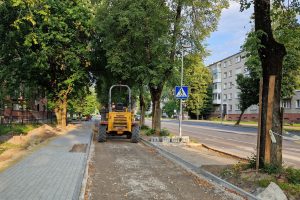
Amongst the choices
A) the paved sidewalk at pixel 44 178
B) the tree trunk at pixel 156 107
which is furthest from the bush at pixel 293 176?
the tree trunk at pixel 156 107

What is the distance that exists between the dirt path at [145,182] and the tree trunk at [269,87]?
5.67 ft

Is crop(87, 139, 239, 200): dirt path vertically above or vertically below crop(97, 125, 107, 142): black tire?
below

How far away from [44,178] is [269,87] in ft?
20.3

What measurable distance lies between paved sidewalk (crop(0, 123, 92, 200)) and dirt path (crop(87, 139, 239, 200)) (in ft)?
1.56

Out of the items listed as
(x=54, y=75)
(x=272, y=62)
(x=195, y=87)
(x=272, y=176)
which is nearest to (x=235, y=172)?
(x=272, y=176)

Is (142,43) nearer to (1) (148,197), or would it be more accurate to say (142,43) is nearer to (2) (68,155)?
(2) (68,155)

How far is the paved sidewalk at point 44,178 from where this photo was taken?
30.3ft

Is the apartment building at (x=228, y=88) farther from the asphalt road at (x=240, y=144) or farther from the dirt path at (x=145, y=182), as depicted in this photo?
the dirt path at (x=145, y=182)

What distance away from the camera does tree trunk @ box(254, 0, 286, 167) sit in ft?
36.8

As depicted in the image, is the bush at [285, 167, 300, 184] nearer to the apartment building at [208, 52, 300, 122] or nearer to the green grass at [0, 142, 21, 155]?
the green grass at [0, 142, 21, 155]

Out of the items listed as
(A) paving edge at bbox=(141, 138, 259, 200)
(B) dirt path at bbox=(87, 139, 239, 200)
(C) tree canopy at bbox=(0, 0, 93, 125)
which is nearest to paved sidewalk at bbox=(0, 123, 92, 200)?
(B) dirt path at bbox=(87, 139, 239, 200)

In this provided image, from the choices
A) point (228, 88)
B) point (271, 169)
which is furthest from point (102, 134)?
point (228, 88)

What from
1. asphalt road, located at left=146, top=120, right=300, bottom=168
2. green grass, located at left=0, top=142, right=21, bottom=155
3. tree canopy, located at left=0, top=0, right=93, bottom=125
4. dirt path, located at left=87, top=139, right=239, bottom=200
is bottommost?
dirt path, located at left=87, top=139, right=239, bottom=200

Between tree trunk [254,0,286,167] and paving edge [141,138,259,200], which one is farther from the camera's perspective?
tree trunk [254,0,286,167]
